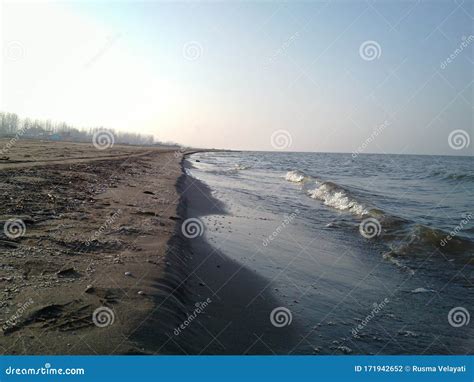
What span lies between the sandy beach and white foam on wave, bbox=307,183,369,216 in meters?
7.98

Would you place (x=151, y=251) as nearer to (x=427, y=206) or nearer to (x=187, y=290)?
(x=187, y=290)

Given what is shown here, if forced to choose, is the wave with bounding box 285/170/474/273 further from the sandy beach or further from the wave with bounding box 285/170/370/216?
the sandy beach

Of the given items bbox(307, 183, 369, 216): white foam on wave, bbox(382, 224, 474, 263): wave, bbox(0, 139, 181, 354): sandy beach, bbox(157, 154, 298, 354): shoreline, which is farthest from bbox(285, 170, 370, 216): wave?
bbox(157, 154, 298, 354): shoreline

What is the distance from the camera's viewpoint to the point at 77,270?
16.0 feet

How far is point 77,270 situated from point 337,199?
44.0 ft

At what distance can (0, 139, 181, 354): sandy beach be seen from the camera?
3.45m

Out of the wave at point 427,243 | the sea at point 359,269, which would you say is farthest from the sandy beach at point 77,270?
the wave at point 427,243

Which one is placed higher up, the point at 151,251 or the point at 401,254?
the point at 401,254

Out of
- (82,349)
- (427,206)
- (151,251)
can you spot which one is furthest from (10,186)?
(427,206)

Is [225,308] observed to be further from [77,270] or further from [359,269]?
[359,269]

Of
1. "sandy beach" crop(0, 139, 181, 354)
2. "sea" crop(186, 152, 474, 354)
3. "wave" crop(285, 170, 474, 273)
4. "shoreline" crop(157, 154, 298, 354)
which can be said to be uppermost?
"wave" crop(285, 170, 474, 273)

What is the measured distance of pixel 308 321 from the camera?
15.8 ft
